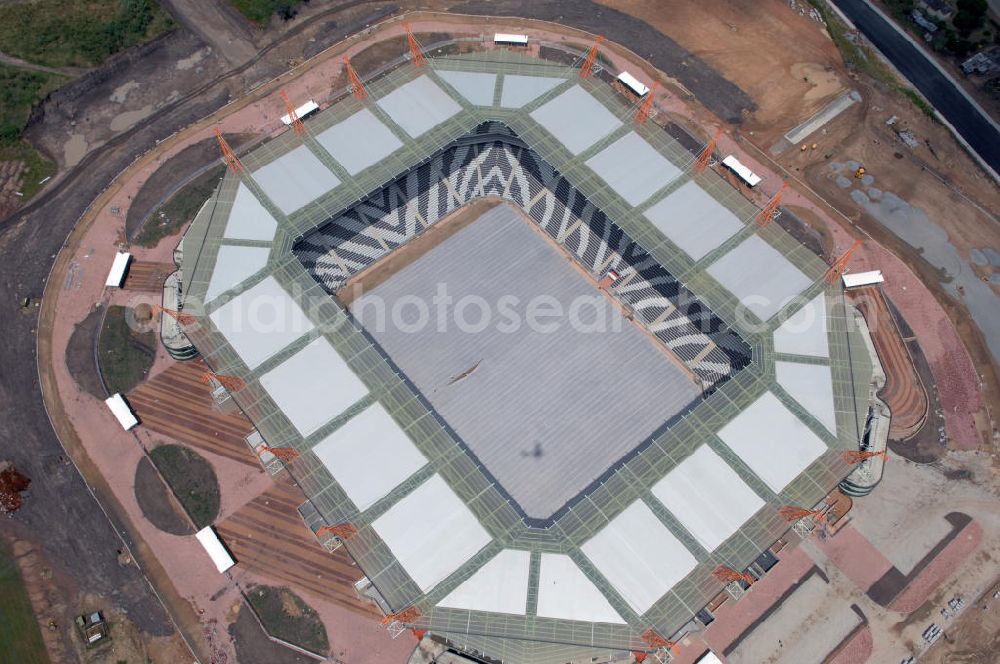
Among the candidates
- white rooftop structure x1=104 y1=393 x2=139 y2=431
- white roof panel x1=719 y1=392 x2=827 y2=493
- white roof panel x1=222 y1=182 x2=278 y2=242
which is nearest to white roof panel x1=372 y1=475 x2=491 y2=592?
white roof panel x1=719 y1=392 x2=827 y2=493

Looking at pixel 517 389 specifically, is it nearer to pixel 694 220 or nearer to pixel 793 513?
pixel 694 220

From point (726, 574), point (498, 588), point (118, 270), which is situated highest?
point (118, 270)

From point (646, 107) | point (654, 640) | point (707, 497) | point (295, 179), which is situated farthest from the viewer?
point (646, 107)

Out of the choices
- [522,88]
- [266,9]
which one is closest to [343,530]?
[522,88]

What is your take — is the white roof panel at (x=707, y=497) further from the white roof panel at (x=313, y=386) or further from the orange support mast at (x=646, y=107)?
the orange support mast at (x=646, y=107)

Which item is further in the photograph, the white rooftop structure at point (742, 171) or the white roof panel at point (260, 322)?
the white rooftop structure at point (742, 171)

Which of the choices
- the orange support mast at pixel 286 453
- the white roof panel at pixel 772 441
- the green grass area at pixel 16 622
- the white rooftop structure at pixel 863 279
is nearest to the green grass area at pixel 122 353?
the green grass area at pixel 16 622
